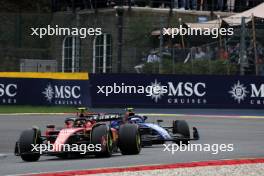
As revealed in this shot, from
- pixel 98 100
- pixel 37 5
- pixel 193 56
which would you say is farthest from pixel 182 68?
pixel 37 5

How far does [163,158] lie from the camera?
492 inches

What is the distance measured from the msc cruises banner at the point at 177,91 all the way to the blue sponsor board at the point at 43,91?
0.61 m

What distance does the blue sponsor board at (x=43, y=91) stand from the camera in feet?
88.7

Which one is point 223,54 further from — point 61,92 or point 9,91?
point 9,91

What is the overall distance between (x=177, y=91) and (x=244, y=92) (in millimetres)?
2101

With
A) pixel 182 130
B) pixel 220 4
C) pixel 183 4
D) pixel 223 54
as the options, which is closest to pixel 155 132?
pixel 182 130

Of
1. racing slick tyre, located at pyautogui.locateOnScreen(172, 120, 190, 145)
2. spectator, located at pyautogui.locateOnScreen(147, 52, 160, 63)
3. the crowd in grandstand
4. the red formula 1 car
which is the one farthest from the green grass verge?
the red formula 1 car

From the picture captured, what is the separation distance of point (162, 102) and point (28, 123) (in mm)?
6114

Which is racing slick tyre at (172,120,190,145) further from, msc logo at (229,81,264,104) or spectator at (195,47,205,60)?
spectator at (195,47,205,60)

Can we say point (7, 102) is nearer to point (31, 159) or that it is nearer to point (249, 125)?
point (249, 125)

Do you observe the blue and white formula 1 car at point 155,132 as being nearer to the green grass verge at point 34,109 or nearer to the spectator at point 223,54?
the green grass verge at point 34,109

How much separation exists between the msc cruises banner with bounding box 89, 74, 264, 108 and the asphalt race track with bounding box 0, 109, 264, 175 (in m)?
0.29

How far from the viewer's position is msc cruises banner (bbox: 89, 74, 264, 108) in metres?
25.9

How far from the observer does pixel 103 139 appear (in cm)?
1238
